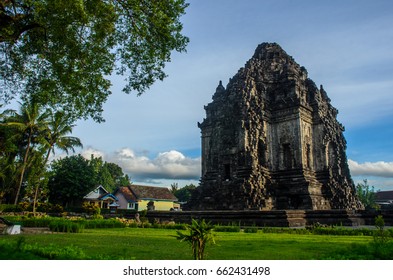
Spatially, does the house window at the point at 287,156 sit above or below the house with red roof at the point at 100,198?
above

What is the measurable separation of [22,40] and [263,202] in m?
16.6

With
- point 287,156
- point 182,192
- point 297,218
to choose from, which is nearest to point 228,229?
point 297,218

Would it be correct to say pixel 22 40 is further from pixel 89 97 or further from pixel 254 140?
pixel 254 140

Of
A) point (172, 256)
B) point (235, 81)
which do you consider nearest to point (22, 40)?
point (172, 256)

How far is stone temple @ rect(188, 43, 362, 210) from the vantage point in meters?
22.6

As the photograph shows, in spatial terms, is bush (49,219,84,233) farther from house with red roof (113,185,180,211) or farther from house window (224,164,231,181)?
house with red roof (113,185,180,211)

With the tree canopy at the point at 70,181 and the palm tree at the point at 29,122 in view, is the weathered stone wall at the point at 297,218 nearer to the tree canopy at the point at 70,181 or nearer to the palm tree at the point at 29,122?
the palm tree at the point at 29,122

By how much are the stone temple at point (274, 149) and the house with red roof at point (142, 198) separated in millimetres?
21745

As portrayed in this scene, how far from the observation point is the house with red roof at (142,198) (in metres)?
48.3

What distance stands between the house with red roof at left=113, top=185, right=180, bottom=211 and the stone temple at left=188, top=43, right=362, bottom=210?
2174cm

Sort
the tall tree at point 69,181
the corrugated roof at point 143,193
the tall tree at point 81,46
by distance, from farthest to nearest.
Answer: the corrugated roof at point 143,193
the tall tree at point 69,181
the tall tree at point 81,46

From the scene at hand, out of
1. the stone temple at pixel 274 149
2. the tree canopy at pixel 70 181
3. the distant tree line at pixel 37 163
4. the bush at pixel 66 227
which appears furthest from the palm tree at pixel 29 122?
the bush at pixel 66 227

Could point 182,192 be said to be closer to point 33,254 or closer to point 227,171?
point 227,171

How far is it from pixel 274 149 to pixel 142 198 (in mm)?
27344
